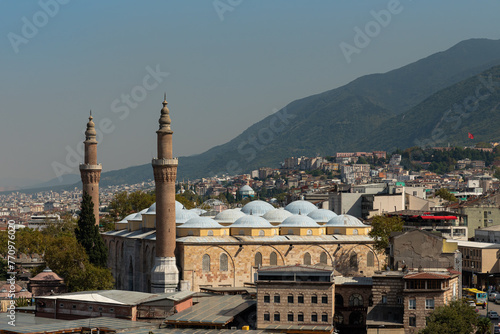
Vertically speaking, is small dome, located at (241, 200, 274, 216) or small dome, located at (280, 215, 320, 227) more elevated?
small dome, located at (241, 200, 274, 216)

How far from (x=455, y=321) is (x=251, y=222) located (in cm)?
2324

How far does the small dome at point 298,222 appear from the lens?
63562 millimetres

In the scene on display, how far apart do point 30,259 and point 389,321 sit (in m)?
41.3

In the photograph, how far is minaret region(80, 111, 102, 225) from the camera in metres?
72.9

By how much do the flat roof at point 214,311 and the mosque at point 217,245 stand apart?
5406 mm

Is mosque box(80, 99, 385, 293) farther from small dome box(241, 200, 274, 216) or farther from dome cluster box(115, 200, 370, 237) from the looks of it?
small dome box(241, 200, 274, 216)

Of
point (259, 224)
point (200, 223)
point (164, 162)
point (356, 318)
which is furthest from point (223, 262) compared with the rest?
point (356, 318)

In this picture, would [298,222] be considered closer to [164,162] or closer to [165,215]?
[165,215]

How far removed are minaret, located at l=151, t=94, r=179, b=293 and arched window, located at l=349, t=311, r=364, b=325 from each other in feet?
42.1

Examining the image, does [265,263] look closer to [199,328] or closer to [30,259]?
[199,328]

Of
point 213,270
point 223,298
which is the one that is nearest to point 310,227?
point 213,270

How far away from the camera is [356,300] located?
4919 cm

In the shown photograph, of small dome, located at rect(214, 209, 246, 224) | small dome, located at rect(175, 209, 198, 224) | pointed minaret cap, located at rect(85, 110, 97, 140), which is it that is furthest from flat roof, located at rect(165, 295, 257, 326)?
pointed minaret cap, located at rect(85, 110, 97, 140)

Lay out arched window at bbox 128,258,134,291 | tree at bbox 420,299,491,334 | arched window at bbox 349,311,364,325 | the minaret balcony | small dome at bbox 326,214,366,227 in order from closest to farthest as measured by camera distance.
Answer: tree at bbox 420,299,491,334, arched window at bbox 349,311,364,325, the minaret balcony, small dome at bbox 326,214,366,227, arched window at bbox 128,258,134,291
